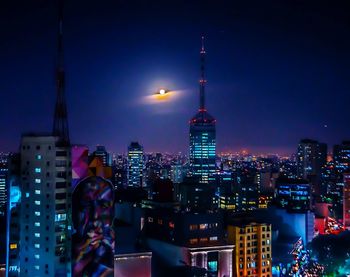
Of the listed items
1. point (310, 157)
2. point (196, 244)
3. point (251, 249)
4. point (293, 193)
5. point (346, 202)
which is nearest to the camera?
point (196, 244)

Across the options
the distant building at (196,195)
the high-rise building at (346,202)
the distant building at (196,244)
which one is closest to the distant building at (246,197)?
the distant building at (196,195)

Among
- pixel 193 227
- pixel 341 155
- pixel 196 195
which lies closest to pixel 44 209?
pixel 193 227

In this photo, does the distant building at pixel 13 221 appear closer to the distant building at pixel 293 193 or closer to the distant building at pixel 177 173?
the distant building at pixel 293 193

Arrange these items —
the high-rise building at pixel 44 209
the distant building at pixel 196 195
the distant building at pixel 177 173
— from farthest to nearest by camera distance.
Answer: the distant building at pixel 177 173 < the distant building at pixel 196 195 < the high-rise building at pixel 44 209

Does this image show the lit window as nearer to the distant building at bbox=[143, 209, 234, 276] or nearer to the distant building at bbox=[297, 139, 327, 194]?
the distant building at bbox=[143, 209, 234, 276]

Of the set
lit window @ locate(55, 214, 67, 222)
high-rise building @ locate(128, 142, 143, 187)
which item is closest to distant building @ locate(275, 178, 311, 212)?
high-rise building @ locate(128, 142, 143, 187)

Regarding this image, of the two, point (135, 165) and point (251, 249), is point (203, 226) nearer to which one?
point (251, 249)
